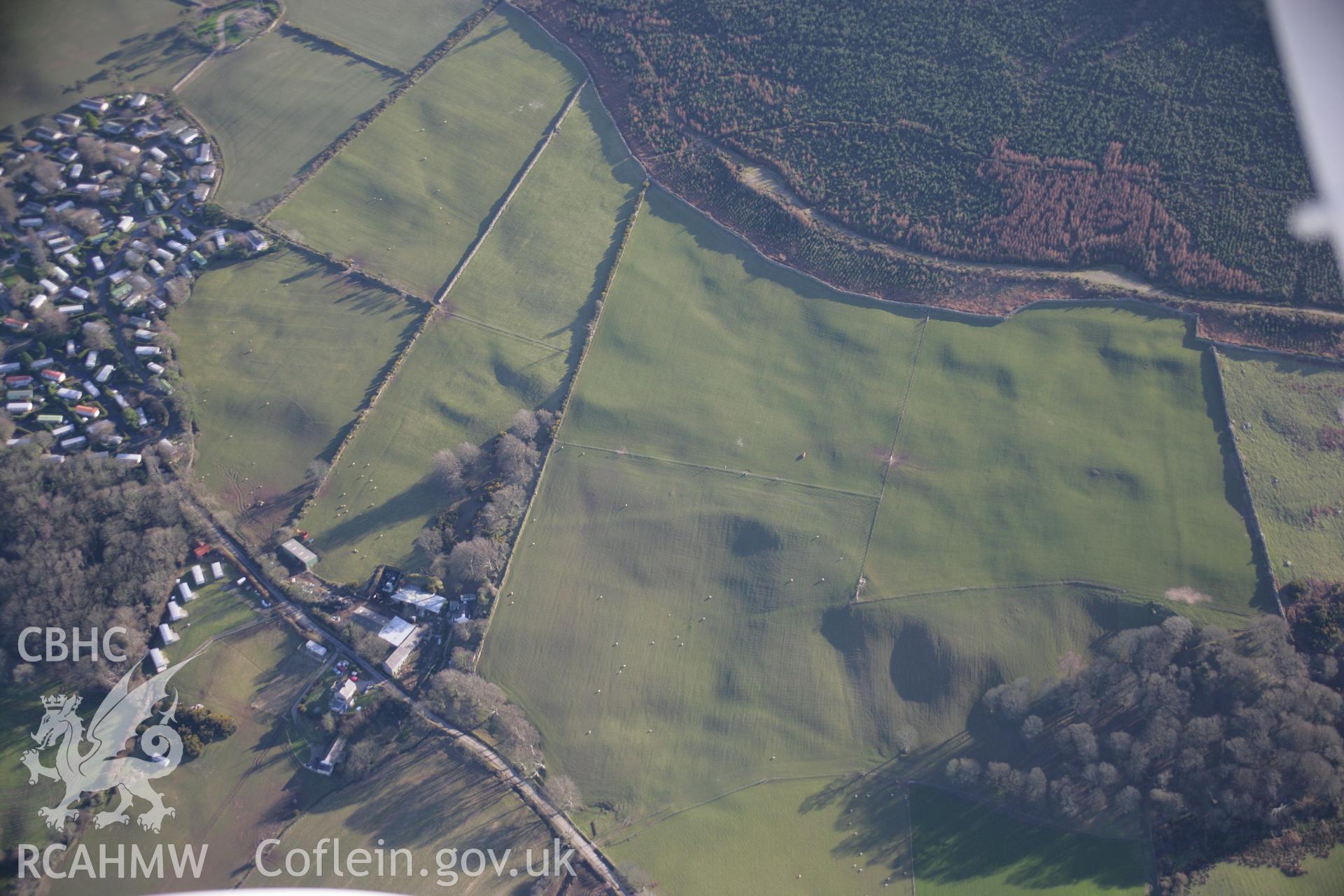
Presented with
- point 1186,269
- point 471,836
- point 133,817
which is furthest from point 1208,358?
point 133,817

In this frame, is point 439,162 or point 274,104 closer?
point 439,162

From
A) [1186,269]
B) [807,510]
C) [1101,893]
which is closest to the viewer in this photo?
[1101,893]

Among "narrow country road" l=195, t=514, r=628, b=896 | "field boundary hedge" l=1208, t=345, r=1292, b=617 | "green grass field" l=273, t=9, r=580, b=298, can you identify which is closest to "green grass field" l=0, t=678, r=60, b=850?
"narrow country road" l=195, t=514, r=628, b=896

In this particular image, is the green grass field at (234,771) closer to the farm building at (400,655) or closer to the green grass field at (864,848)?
the farm building at (400,655)

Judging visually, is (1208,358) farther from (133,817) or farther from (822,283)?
(133,817)

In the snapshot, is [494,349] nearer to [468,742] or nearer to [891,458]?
[468,742]

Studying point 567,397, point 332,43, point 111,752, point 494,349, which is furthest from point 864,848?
point 332,43

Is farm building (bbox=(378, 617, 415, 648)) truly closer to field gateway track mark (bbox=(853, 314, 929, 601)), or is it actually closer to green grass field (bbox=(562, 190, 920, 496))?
green grass field (bbox=(562, 190, 920, 496))
